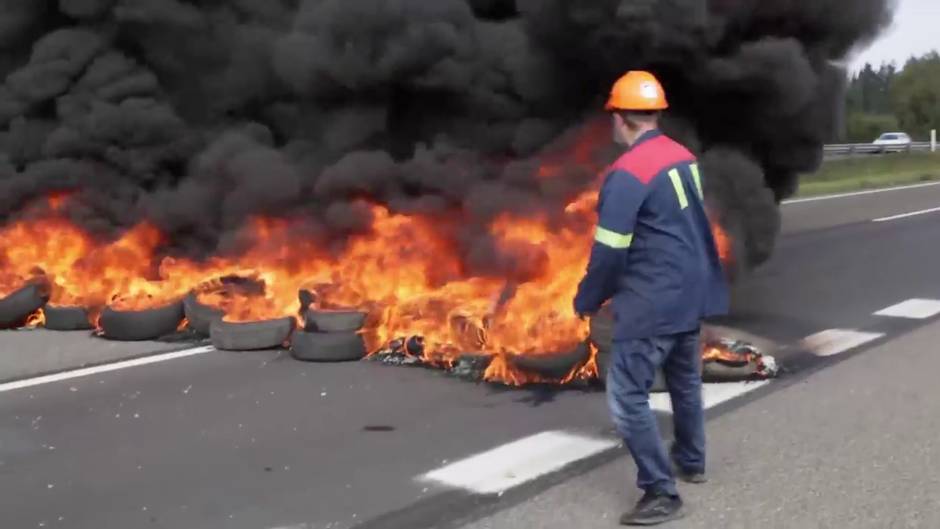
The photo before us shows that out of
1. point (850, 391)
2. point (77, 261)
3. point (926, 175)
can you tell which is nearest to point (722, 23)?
point (850, 391)

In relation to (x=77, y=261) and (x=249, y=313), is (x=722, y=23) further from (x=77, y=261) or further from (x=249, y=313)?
(x=77, y=261)

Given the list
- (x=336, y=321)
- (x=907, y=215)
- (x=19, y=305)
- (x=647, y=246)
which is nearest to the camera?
(x=647, y=246)

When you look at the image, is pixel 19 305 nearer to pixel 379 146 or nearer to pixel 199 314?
pixel 199 314

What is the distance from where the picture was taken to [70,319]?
9508 mm

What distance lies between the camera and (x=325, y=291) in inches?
336

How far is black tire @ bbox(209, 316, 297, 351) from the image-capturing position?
332 inches

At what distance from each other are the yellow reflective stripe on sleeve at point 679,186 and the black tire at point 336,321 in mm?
3879

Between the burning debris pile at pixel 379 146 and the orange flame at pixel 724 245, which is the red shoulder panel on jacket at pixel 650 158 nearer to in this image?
the burning debris pile at pixel 379 146

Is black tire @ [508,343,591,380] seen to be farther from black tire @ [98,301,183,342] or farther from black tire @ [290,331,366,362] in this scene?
black tire @ [98,301,183,342]

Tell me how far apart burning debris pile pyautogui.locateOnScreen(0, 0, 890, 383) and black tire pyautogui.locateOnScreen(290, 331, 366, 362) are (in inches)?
5.1

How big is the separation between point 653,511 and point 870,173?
3418 centimetres

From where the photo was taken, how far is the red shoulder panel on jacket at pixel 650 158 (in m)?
4.59

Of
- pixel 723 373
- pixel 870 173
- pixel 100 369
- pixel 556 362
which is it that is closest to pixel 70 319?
pixel 100 369

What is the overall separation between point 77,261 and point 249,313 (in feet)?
7.63
